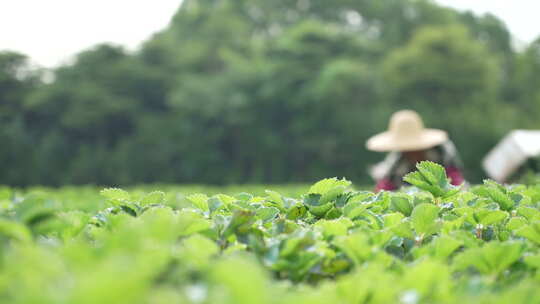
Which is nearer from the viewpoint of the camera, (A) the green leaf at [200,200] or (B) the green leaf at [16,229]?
(B) the green leaf at [16,229]

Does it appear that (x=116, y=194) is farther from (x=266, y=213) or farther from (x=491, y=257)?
(x=491, y=257)

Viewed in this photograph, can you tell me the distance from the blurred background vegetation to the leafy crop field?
84.5 feet

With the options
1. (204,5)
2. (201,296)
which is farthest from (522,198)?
(204,5)

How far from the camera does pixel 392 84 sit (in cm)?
2905

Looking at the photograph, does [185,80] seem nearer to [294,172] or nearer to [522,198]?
[294,172]

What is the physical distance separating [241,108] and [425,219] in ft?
89.9

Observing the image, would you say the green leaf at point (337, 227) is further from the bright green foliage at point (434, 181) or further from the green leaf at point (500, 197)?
the green leaf at point (500, 197)

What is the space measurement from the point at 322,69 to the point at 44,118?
1276 centimetres

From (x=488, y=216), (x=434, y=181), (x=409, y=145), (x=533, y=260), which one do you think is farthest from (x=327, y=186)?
(x=409, y=145)

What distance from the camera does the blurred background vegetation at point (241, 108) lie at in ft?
92.7

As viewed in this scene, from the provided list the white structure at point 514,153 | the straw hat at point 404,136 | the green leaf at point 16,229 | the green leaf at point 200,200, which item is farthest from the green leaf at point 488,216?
the white structure at point 514,153

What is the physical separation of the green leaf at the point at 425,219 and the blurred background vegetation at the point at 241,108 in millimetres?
25968

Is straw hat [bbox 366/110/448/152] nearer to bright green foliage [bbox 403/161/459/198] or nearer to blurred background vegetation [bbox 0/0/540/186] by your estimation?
bright green foliage [bbox 403/161/459/198]

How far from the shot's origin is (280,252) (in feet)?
3.70
